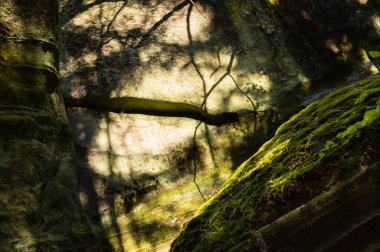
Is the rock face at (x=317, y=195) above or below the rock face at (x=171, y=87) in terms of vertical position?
below

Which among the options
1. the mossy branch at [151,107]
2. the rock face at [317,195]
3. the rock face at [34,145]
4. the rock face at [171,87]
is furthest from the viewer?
the mossy branch at [151,107]

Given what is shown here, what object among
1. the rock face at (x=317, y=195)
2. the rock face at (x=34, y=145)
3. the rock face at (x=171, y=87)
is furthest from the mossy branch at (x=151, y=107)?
the rock face at (x=317, y=195)

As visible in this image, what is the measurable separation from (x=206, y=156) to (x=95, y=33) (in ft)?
9.20

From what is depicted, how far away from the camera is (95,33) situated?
6809 millimetres

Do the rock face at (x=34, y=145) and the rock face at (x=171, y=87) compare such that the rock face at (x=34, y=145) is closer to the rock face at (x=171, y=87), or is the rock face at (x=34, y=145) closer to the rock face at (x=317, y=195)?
the rock face at (x=317, y=195)

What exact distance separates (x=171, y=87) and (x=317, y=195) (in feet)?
13.3

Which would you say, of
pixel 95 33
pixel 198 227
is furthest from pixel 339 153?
pixel 95 33

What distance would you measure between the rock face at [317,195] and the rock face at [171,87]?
194 cm

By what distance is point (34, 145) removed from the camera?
3521 millimetres

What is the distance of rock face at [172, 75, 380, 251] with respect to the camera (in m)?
2.60

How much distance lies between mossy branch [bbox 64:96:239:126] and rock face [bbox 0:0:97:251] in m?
1.97

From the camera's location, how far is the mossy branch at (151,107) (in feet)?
20.0

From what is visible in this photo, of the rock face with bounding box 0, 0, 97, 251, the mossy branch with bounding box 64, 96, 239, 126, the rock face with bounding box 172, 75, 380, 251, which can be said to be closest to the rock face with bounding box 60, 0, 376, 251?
the mossy branch with bounding box 64, 96, 239, 126

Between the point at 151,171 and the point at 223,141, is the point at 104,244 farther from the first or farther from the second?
the point at 223,141
